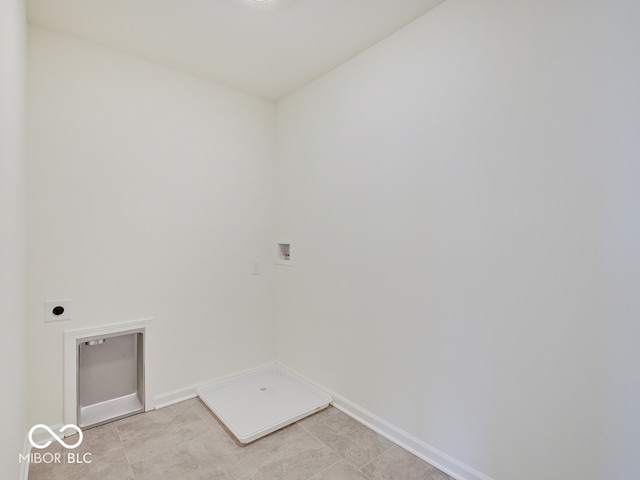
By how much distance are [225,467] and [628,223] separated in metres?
2.24

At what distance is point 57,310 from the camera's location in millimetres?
2004

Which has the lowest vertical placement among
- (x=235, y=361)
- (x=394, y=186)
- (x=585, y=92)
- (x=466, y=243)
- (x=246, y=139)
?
(x=235, y=361)

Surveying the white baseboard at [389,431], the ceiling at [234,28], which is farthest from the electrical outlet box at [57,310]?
the ceiling at [234,28]

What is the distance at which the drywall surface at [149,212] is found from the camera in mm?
1971

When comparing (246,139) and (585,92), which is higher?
(246,139)

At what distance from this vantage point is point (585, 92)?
4.25ft

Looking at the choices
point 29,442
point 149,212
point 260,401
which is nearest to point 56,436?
point 29,442

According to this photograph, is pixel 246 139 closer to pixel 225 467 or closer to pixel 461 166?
pixel 461 166

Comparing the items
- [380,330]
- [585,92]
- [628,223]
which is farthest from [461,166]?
[380,330]

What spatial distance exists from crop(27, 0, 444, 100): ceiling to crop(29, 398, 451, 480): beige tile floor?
258cm

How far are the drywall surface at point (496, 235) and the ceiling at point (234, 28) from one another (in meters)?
0.19

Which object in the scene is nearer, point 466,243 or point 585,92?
point 585,92

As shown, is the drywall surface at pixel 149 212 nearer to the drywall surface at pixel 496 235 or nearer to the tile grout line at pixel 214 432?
the tile grout line at pixel 214 432

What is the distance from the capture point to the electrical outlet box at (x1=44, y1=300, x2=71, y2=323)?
1969 millimetres
